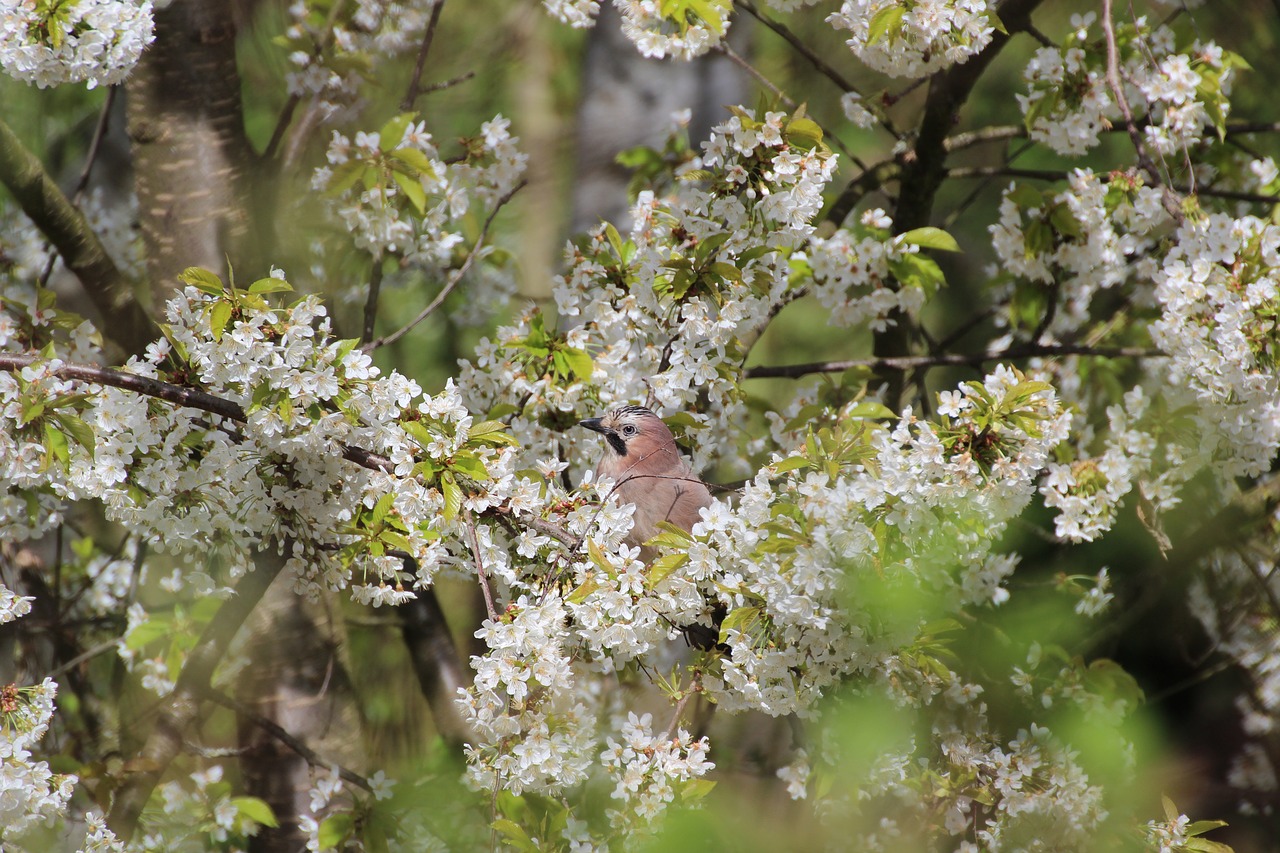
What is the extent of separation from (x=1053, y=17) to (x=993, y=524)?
4.29m

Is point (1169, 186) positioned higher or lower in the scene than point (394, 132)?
lower

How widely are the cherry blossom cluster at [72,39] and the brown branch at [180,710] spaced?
139 centimetres

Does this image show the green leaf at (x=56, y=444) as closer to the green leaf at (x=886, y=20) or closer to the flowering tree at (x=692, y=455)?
the flowering tree at (x=692, y=455)

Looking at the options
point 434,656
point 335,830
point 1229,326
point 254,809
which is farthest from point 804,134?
point 254,809

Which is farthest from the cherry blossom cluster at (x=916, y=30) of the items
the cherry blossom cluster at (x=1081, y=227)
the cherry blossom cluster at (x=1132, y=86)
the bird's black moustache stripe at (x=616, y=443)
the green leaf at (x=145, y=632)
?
the green leaf at (x=145, y=632)

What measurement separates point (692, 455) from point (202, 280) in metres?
1.59

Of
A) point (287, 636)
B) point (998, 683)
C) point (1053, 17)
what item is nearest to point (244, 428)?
point (287, 636)

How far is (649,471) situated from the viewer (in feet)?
10.6

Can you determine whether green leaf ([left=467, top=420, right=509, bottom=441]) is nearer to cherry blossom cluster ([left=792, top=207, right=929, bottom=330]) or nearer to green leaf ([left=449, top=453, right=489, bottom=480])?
green leaf ([left=449, top=453, right=489, bottom=480])

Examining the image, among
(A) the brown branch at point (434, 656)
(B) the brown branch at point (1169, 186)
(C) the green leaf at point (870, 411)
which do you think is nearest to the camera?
(C) the green leaf at point (870, 411)

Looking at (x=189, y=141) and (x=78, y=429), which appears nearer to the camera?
(x=78, y=429)

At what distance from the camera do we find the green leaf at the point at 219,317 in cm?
187

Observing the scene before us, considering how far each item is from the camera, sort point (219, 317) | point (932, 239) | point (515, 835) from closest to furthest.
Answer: point (219, 317), point (515, 835), point (932, 239)

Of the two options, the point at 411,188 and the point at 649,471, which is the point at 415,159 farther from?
the point at 649,471
